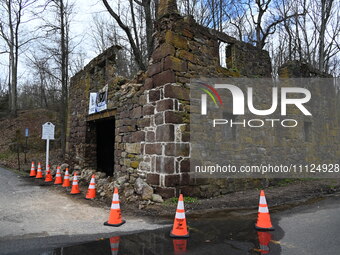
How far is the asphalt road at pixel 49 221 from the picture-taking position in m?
4.10

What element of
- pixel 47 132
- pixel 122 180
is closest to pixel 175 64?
pixel 122 180

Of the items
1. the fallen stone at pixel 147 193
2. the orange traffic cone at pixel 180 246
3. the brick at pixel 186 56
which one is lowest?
the orange traffic cone at pixel 180 246

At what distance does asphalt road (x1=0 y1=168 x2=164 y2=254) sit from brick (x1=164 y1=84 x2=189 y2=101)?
10.1 ft

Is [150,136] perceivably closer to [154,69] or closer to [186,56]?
[154,69]

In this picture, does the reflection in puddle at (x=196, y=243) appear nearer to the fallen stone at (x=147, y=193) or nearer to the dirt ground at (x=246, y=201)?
the dirt ground at (x=246, y=201)

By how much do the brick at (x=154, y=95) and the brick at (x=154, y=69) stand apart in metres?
0.51

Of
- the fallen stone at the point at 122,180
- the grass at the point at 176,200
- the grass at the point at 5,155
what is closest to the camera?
the grass at the point at 176,200

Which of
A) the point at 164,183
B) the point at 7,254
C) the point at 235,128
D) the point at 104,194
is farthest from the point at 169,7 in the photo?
the point at 7,254

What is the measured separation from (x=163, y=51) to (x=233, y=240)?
4835 mm

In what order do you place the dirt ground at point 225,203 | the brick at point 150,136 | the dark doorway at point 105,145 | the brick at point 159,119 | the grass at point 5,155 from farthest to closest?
the grass at point 5,155 < the dark doorway at point 105,145 < the brick at point 150,136 < the brick at point 159,119 < the dirt ground at point 225,203

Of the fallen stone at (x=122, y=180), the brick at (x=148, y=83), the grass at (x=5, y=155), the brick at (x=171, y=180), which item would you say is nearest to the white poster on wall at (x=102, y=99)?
the brick at (x=148, y=83)

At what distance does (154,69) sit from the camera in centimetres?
723

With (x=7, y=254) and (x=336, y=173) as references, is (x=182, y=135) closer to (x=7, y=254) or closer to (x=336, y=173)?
(x=7, y=254)

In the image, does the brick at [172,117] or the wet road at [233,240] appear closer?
the wet road at [233,240]
